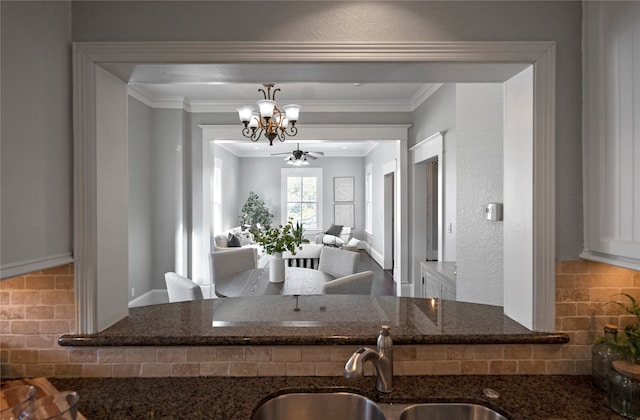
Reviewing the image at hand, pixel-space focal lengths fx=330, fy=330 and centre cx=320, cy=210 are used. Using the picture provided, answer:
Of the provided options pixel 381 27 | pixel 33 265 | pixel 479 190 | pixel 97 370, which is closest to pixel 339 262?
pixel 479 190

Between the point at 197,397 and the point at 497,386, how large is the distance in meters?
1.02

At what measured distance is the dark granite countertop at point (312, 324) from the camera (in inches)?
47.3

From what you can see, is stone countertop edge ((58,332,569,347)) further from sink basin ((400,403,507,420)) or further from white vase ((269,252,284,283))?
white vase ((269,252,284,283))

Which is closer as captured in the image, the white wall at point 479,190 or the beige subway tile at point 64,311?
the beige subway tile at point 64,311

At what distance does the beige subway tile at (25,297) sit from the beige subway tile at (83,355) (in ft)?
0.74

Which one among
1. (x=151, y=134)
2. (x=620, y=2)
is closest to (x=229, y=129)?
(x=151, y=134)

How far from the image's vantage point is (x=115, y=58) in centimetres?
119

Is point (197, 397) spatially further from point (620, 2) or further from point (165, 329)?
point (620, 2)

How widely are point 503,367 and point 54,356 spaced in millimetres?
1669

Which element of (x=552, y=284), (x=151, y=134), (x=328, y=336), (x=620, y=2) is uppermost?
(x=151, y=134)

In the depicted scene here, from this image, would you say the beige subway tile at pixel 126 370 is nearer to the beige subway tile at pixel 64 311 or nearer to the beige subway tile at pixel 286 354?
the beige subway tile at pixel 64 311

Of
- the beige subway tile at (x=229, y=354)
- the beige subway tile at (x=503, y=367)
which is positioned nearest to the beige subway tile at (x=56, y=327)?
the beige subway tile at (x=229, y=354)

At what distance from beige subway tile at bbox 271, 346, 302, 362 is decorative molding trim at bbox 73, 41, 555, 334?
2.29ft

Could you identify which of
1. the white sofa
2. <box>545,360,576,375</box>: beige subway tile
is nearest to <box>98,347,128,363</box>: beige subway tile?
<box>545,360,576,375</box>: beige subway tile
